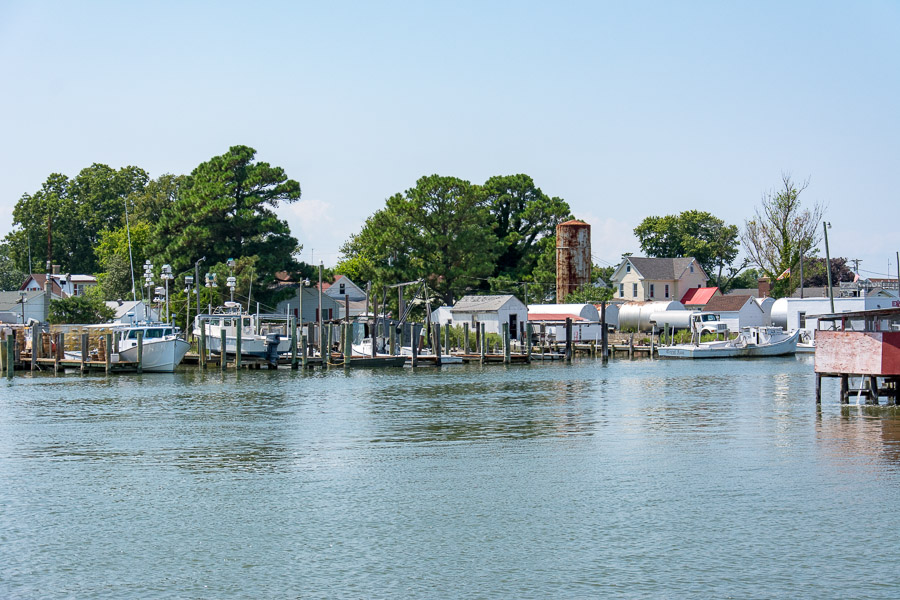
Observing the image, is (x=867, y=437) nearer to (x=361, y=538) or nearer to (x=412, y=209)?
(x=361, y=538)

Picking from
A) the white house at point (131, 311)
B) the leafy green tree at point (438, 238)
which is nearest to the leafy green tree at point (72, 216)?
the white house at point (131, 311)

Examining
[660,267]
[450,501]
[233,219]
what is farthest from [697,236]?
[450,501]

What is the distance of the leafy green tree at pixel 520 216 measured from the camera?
111 m

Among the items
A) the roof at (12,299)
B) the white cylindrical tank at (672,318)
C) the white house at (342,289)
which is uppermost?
the white house at (342,289)

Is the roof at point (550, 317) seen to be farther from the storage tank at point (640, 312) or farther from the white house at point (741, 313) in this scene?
the white house at point (741, 313)

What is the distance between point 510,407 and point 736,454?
15057mm

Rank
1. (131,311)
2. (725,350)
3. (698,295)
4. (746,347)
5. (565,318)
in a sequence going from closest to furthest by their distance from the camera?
1. (131,311)
2. (725,350)
3. (746,347)
4. (565,318)
5. (698,295)

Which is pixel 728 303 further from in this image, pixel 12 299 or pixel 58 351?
pixel 12 299

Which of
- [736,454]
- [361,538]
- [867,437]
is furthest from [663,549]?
[867,437]

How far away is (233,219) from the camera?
91562 millimetres

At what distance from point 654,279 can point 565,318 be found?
1321 inches

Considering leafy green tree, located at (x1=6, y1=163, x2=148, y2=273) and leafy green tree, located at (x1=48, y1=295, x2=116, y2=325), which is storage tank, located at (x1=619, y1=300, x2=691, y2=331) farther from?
leafy green tree, located at (x1=6, y1=163, x2=148, y2=273)

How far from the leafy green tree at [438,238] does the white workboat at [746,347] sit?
20.0 metres

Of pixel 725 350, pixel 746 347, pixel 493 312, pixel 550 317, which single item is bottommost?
pixel 725 350
